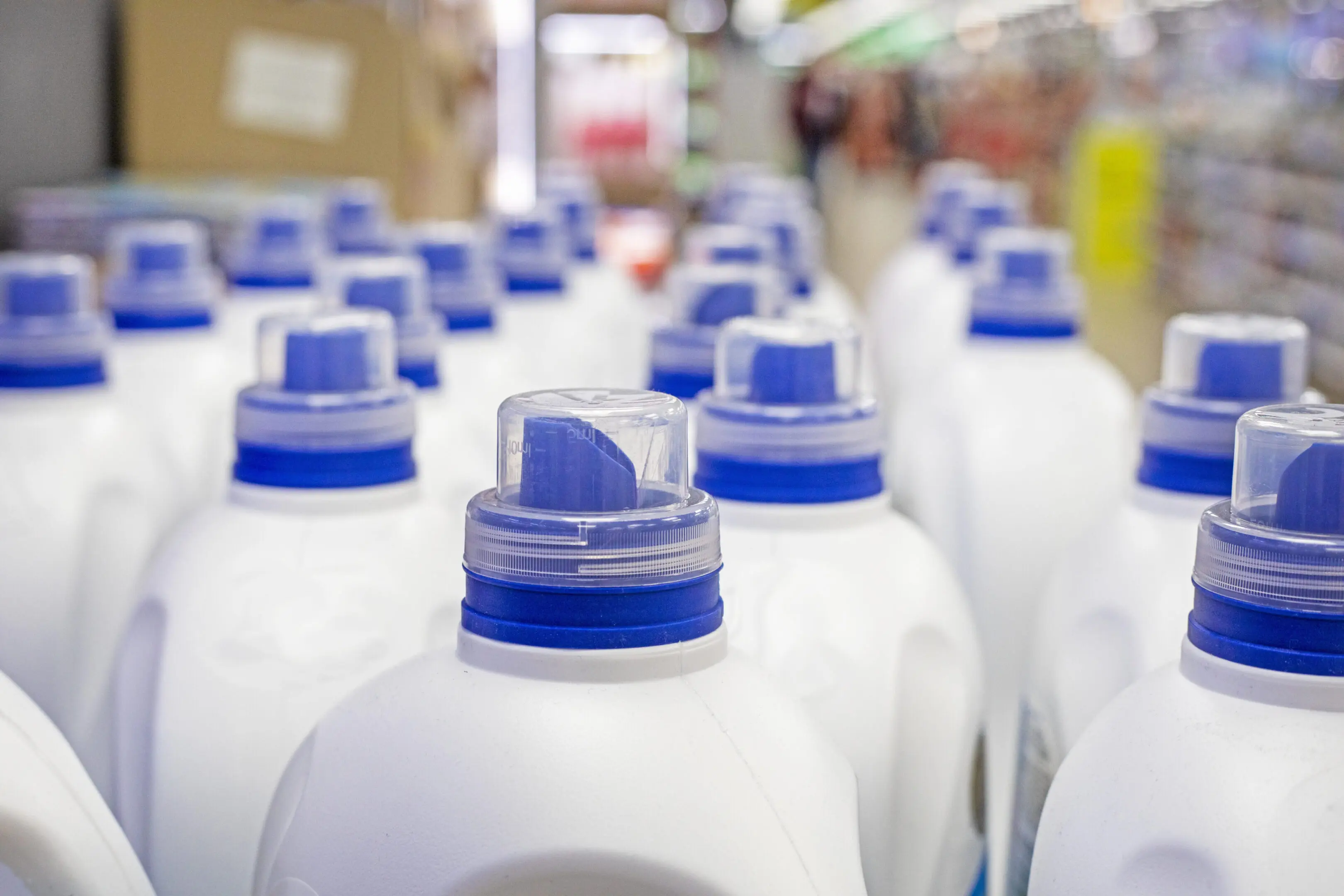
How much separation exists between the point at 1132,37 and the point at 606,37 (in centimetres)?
325

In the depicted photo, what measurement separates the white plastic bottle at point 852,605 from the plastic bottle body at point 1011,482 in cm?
28

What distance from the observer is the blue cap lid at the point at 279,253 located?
169cm

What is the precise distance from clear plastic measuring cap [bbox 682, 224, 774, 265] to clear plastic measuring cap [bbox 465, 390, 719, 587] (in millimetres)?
982

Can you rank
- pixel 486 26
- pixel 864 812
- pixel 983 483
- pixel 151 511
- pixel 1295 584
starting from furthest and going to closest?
1. pixel 486 26
2. pixel 983 483
3. pixel 151 511
4. pixel 864 812
5. pixel 1295 584

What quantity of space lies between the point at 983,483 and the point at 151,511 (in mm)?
631

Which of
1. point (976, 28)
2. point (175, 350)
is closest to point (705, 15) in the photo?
point (976, 28)

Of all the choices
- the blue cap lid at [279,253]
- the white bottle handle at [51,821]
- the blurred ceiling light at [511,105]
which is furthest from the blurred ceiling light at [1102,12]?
the white bottle handle at [51,821]

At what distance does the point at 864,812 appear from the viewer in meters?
→ 0.82

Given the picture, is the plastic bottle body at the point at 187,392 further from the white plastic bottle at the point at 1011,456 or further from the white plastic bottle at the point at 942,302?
the white plastic bottle at the point at 942,302

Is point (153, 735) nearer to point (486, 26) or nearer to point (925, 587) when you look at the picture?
point (925, 587)

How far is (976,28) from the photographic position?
25.0 ft

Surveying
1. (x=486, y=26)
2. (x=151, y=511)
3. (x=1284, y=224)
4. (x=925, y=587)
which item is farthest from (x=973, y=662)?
(x=486, y=26)

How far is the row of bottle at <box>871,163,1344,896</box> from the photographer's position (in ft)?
2.01

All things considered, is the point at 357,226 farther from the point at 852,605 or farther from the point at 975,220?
the point at 852,605
